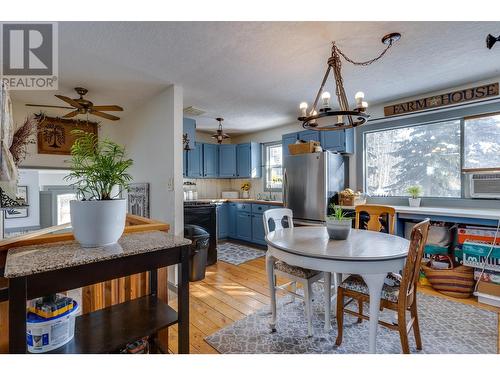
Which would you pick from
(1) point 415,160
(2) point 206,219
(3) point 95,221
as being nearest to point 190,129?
(2) point 206,219

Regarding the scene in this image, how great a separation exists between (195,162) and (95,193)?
152 inches

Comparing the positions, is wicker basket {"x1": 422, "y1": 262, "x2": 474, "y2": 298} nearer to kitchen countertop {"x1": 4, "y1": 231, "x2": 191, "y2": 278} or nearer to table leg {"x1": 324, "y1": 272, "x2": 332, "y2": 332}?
table leg {"x1": 324, "y1": 272, "x2": 332, "y2": 332}

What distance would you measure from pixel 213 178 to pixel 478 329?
465 cm

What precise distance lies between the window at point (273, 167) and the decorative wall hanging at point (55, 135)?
345cm

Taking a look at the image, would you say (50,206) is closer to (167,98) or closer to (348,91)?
(167,98)

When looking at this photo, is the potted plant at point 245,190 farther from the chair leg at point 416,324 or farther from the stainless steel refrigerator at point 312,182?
the chair leg at point 416,324

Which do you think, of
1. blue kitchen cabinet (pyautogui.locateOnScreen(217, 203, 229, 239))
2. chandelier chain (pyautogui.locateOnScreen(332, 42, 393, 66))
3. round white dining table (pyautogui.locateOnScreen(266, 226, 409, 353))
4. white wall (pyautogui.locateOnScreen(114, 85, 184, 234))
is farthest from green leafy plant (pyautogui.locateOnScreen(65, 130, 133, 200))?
blue kitchen cabinet (pyautogui.locateOnScreen(217, 203, 229, 239))

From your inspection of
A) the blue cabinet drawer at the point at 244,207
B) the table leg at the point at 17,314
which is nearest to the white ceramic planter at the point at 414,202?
the blue cabinet drawer at the point at 244,207

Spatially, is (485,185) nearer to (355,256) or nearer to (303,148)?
(303,148)

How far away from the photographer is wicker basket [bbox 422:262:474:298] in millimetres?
2523

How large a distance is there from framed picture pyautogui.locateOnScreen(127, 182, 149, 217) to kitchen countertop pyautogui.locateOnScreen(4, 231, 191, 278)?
219 cm

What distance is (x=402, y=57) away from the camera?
224 cm

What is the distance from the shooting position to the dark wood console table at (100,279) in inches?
31.5
